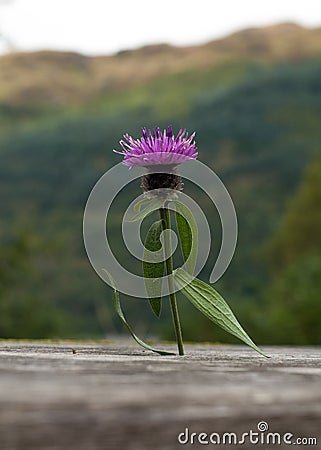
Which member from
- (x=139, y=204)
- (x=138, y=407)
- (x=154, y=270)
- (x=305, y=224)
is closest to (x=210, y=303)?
(x=154, y=270)

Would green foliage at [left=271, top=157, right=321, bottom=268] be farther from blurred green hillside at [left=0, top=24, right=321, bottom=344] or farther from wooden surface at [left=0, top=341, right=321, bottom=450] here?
wooden surface at [left=0, top=341, right=321, bottom=450]

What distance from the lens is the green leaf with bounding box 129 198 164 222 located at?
4.75ft

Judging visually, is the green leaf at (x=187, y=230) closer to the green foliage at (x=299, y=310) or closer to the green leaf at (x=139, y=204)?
the green leaf at (x=139, y=204)

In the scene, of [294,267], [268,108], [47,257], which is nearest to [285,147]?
[268,108]

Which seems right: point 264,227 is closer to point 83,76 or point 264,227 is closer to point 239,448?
point 239,448

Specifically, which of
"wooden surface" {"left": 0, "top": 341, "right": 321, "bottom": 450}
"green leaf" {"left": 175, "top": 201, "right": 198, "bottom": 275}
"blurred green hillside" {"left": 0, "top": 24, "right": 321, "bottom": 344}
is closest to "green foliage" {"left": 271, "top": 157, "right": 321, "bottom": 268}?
"blurred green hillside" {"left": 0, "top": 24, "right": 321, "bottom": 344}

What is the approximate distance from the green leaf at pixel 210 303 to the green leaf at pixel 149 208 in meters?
0.14

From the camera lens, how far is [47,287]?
18547 mm

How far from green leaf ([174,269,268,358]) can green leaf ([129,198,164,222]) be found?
0.14 m

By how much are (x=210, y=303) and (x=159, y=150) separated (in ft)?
1.16

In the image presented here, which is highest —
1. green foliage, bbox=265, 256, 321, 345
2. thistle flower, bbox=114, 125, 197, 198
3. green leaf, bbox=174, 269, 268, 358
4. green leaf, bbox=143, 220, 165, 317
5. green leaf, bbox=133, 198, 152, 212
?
green foliage, bbox=265, 256, 321, 345

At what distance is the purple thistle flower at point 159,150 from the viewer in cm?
151

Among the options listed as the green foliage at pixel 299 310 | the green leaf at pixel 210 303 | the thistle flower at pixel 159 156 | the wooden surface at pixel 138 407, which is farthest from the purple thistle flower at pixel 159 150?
the green foliage at pixel 299 310

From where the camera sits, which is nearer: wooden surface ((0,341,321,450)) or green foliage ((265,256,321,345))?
wooden surface ((0,341,321,450))
